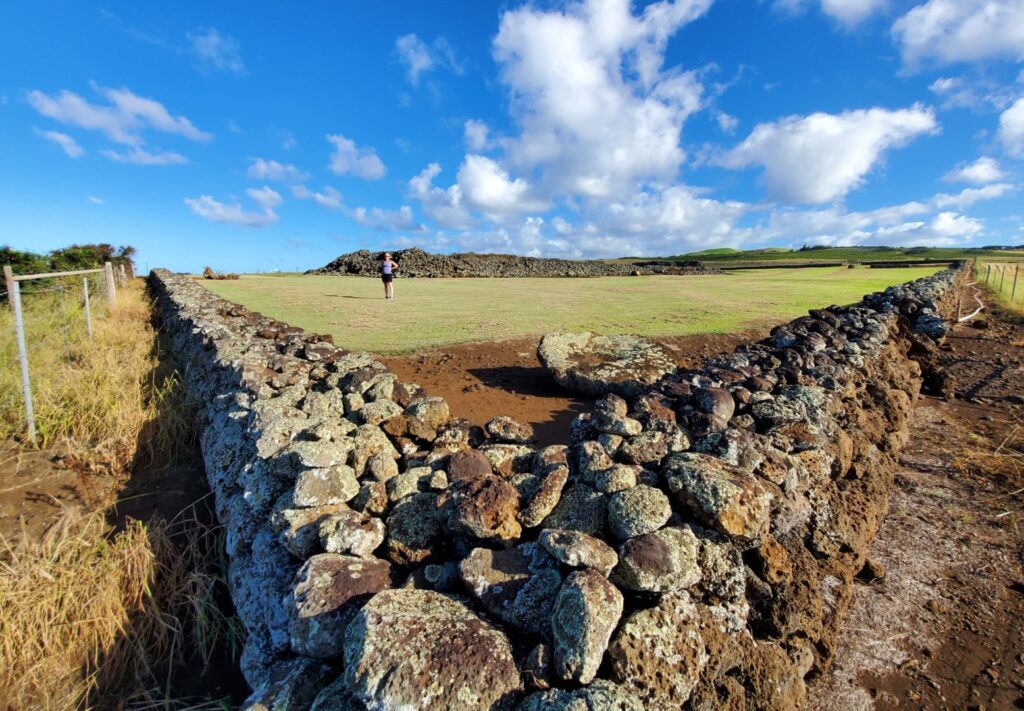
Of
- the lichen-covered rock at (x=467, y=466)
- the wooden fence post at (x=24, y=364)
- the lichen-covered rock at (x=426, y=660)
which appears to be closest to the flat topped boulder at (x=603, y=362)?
the lichen-covered rock at (x=467, y=466)

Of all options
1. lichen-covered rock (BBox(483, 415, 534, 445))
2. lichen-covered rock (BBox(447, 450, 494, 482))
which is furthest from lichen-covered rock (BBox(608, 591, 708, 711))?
lichen-covered rock (BBox(483, 415, 534, 445))

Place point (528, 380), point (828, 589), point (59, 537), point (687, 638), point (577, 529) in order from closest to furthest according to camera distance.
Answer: point (687, 638)
point (577, 529)
point (828, 589)
point (59, 537)
point (528, 380)

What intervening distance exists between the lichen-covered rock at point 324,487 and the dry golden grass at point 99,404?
3.32 meters

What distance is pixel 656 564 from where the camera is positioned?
6.01 ft

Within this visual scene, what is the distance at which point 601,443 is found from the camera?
2.75m

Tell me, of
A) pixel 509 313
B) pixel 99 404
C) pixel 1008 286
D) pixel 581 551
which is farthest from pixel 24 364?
pixel 1008 286

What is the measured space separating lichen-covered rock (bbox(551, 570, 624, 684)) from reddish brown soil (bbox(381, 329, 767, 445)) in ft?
10.9

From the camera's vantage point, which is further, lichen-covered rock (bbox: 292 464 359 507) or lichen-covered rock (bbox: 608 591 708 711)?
lichen-covered rock (bbox: 292 464 359 507)

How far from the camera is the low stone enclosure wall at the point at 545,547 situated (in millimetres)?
1606

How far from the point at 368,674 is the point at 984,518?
5.14m

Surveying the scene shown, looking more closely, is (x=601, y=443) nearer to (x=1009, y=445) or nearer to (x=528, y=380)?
(x=528, y=380)

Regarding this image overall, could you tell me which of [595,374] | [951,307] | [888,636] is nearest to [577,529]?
[888,636]

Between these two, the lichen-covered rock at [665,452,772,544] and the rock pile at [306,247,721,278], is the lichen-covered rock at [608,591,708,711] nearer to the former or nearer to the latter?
the lichen-covered rock at [665,452,772,544]

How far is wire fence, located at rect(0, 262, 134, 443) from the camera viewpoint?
5078mm
